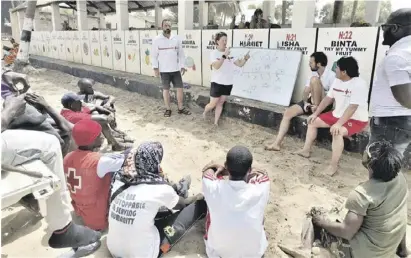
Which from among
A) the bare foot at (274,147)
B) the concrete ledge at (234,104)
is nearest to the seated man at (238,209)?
the bare foot at (274,147)

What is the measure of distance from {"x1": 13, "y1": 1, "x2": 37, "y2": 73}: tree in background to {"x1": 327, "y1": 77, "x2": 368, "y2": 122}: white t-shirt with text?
11.3 m

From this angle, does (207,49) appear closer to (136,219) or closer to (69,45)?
(136,219)

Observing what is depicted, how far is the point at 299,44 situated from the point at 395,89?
3.12 metres

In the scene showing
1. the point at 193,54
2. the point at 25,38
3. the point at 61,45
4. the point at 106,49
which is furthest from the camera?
the point at 61,45

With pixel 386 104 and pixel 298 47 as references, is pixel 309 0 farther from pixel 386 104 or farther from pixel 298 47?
pixel 386 104

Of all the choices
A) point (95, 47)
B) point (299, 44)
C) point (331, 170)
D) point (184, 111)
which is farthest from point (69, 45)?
point (331, 170)

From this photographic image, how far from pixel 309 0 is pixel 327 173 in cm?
310

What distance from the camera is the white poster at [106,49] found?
1076 cm

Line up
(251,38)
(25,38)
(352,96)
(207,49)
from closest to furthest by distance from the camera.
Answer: (352,96), (251,38), (207,49), (25,38)

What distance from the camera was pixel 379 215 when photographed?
2027 millimetres

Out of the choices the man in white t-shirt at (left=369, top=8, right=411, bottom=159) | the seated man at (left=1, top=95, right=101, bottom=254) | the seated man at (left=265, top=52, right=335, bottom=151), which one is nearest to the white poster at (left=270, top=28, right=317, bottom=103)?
the seated man at (left=265, top=52, right=335, bottom=151)

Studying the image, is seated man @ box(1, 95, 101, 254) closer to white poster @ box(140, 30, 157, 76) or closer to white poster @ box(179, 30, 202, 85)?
white poster @ box(179, 30, 202, 85)

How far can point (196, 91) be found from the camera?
6.94 meters

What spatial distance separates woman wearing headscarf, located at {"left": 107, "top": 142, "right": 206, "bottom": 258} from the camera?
89.1 inches
